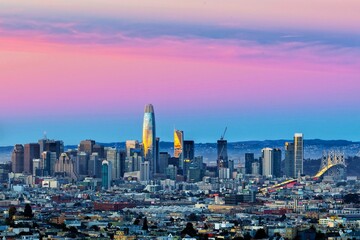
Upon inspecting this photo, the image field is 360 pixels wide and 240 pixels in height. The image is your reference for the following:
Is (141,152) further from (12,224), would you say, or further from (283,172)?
(12,224)

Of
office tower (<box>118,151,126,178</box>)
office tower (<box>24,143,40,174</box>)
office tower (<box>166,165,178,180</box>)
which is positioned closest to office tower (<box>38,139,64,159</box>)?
office tower (<box>24,143,40,174</box>)

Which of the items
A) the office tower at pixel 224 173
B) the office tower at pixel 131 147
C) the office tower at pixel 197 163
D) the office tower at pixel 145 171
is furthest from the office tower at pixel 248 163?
the office tower at pixel 145 171

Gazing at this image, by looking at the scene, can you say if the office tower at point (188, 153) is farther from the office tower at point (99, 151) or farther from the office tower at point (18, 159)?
the office tower at point (18, 159)

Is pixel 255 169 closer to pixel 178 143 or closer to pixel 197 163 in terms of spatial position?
pixel 197 163

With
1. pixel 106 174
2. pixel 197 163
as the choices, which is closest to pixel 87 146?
pixel 197 163

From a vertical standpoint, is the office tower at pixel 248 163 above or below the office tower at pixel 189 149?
below

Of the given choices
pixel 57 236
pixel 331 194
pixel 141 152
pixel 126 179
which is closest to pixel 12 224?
pixel 57 236

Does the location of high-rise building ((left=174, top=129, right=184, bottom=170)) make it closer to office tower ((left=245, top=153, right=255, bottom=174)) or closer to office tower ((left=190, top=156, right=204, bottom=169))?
office tower ((left=190, top=156, right=204, bottom=169))
